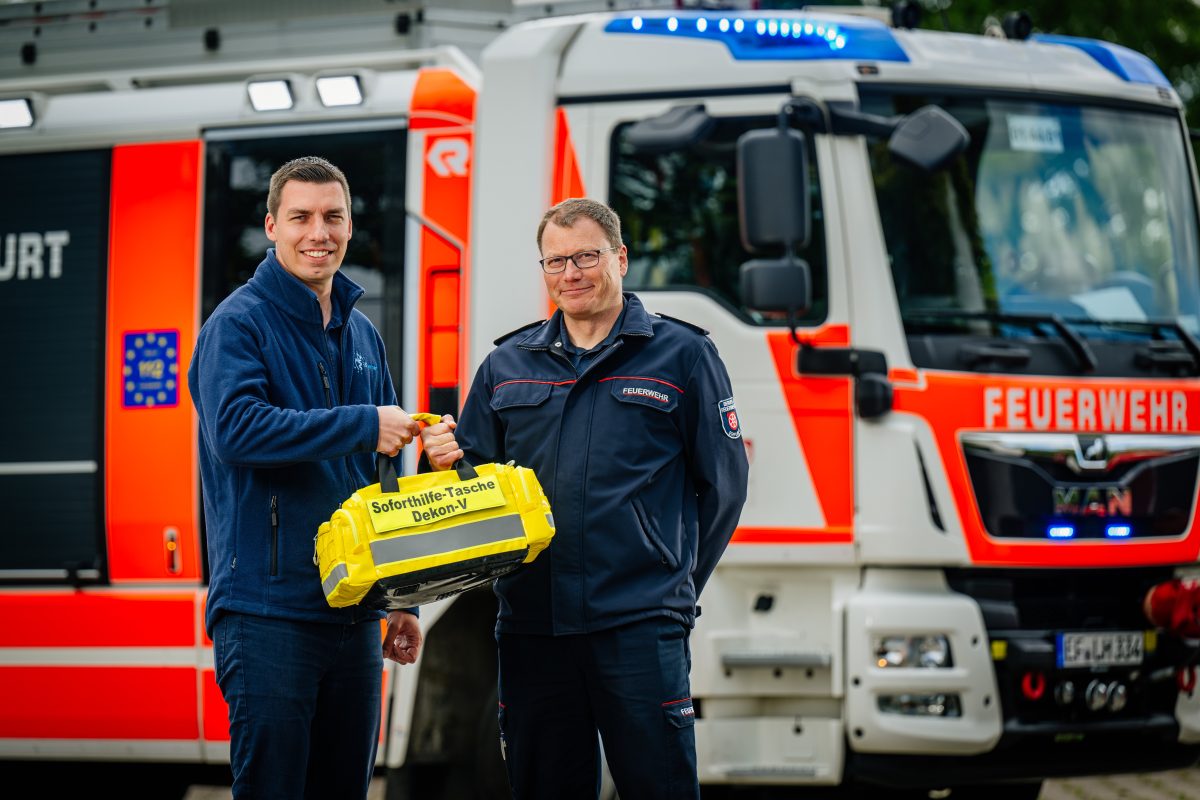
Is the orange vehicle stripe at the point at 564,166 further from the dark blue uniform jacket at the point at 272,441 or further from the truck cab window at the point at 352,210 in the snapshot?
the dark blue uniform jacket at the point at 272,441

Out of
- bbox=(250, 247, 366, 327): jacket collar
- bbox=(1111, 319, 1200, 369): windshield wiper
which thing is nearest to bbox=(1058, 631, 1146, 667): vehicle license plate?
bbox=(1111, 319, 1200, 369): windshield wiper

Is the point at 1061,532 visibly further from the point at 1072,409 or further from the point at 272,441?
the point at 272,441

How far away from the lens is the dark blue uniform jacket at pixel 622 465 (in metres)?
3.41

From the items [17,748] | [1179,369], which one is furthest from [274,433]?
[1179,369]

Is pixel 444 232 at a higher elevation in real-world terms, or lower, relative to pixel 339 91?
lower

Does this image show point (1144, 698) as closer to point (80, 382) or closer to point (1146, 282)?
point (1146, 282)

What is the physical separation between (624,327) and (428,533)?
715 mm

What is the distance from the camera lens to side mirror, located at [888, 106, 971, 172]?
4809 millimetres

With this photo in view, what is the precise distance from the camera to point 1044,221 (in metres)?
5.30

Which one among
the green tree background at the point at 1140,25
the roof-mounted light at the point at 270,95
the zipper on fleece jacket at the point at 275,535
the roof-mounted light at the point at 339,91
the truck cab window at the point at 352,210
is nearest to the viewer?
the zipper on fleece jacket at the point at 275,535

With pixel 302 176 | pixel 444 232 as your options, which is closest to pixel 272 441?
pixel 302 176

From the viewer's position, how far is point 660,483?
3.49 meters

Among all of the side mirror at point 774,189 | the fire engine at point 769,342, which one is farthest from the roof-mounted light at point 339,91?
the side mirror at point 774,189

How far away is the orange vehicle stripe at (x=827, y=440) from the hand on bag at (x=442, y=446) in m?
1.94
